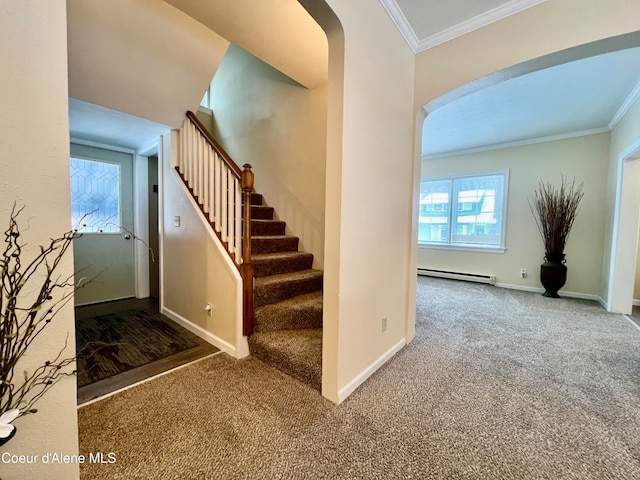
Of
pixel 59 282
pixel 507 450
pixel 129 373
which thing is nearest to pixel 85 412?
pixel 129 373

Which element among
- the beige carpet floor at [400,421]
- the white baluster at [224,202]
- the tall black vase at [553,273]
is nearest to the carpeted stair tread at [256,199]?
the white baluster at [224,202]

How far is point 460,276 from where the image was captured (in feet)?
16.7

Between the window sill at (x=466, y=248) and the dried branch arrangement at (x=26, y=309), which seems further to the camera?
the window sill at (x=466, y=248)

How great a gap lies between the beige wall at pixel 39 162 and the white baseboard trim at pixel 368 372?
1.27 m

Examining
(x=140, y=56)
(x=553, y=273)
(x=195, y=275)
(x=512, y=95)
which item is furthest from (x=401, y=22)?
(x=553, y=273)

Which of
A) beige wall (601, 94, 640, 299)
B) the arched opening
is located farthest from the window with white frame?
beige wall (601, 94, 640, 299)

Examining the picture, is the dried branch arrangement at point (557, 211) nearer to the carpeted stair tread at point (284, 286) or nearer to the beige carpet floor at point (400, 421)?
the beige carpet floor at point (400, 421)

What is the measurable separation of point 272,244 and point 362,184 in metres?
1.52

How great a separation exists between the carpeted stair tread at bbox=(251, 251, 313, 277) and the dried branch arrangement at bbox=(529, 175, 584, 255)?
382 cm

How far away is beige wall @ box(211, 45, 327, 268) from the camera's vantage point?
299 centimetres

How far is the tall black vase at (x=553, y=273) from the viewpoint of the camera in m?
3.95

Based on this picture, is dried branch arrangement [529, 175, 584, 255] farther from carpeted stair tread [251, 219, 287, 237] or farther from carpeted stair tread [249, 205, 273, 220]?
carpeted stair tread [249, 205, 273, 220]

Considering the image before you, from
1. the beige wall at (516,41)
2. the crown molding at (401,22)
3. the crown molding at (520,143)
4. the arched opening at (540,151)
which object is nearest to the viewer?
the beige wall at (516,41)

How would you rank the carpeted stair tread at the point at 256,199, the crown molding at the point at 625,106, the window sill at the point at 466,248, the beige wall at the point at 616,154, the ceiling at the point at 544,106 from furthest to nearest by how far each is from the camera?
the window sill at the point at 466,248, the carpeted stair tread at the point at 256,199, the beige wall at the point at 616,154, the crown molding at the point at 625,106, the ceiling at the point at 544,106
